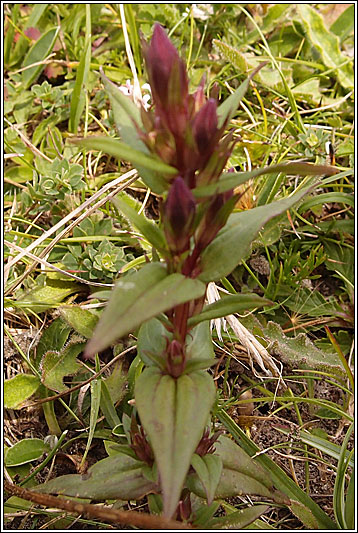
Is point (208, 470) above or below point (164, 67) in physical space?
below

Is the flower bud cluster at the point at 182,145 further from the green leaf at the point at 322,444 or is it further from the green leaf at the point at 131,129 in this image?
the green leaf at the point at 322,444

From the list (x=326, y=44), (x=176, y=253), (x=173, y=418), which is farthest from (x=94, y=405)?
(x=326, y=44)

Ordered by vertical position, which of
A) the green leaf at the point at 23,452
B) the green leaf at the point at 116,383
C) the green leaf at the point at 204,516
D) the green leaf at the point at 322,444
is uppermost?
the green leaf at the point at 116,383

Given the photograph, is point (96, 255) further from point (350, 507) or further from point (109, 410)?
point (350, 507)

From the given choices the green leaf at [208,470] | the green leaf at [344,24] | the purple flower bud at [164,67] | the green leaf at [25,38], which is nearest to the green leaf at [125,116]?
the purple flower bud at [164,67]

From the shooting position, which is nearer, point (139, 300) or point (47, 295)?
point (139, 300)

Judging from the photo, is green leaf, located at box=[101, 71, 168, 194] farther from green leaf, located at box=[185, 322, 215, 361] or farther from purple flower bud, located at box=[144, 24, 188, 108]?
green leaf, located at box=[185, 322, 215, 361]

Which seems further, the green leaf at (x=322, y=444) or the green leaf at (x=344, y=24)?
the green leaf at (x=344, y=24)
